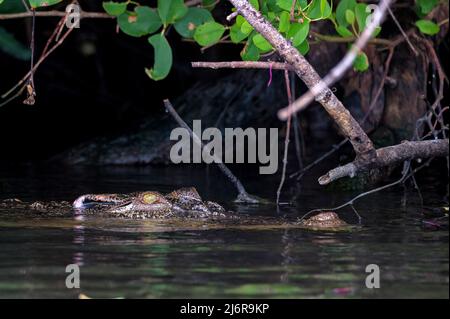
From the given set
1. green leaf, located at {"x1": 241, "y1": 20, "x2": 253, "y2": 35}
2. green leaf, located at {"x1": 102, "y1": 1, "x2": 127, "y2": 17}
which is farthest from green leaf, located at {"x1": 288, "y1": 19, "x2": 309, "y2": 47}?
green leaf, located at {"x1": 102, "y1": 1, "x2": 127, "y2": 17}

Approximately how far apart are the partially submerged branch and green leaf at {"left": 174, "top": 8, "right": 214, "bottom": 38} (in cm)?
150

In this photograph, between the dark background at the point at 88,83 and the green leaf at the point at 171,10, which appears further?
the dark background at the point at 88,83

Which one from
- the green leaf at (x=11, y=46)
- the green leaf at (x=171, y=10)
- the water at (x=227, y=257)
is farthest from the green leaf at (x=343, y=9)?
the green leaf at (x=11, y=46)

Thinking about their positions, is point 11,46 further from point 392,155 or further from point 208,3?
point 392,155

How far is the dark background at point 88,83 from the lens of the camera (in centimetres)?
1109

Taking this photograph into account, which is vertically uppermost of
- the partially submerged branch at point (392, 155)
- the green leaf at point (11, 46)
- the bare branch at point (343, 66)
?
the green leaf at point (11, 46)

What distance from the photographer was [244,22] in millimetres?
5477

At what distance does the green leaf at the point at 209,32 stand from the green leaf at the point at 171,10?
21cm

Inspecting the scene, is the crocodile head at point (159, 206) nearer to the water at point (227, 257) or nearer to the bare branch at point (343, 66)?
the water at point (227, 257)

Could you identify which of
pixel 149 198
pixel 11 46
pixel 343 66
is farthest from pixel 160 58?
pixel 343 66

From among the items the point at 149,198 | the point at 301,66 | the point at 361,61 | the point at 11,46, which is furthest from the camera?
the point at 11,46

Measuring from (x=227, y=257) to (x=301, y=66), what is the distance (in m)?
1.07

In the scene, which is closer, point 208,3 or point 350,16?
point 350,16

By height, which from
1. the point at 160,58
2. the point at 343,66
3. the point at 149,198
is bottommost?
the point at 149,198
